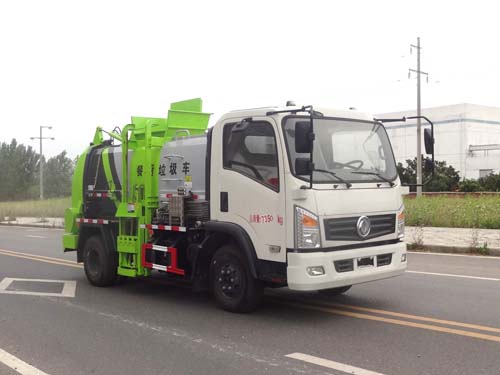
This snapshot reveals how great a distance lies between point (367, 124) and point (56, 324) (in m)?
4.50

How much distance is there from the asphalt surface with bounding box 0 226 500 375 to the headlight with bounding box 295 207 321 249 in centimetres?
95

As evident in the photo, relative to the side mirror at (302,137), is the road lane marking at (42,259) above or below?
below

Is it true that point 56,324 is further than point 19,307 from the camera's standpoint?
No

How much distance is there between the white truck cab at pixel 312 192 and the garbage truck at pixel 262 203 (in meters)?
0.01

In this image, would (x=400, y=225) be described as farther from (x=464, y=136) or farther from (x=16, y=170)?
(x=16, y=170)

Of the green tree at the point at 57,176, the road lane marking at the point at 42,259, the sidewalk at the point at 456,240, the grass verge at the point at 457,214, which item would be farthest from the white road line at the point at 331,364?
the green tree at the point at 57,176

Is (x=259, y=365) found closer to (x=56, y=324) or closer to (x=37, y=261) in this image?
(x=56, y=324)

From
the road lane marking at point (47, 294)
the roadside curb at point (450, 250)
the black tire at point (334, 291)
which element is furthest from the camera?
the roadside curb at point (450, 250)

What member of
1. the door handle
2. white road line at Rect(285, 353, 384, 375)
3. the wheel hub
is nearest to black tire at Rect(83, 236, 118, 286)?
the wheel hub

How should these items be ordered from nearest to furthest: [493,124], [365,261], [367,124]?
1. [365,261]
2. [367,124]
3. [493,124]

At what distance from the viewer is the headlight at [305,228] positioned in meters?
6.25

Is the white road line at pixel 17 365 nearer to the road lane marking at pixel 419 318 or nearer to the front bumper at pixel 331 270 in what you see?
the front bumper at pixel 331 270

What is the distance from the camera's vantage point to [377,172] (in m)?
7.04

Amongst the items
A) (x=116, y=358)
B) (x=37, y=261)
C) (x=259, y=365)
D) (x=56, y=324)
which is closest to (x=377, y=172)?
(x=259, y=365)
